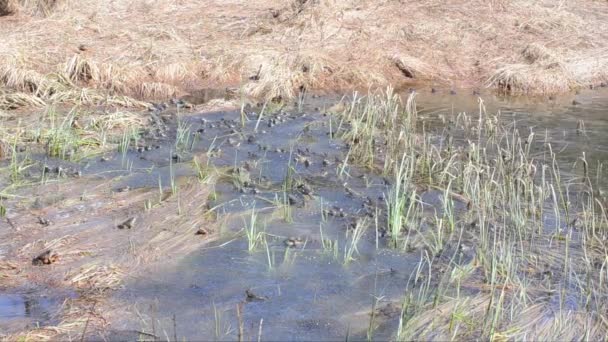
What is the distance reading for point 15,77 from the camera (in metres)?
11.4

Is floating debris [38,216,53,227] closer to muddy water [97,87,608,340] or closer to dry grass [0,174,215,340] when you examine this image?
dry grass [0,174,215,340]

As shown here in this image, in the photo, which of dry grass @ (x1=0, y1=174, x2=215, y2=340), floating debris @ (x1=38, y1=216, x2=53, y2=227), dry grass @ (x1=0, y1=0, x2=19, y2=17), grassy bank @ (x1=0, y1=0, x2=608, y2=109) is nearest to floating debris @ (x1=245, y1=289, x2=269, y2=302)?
→ dry grass @ (x1=0, y1=174, x2=215, y2=340)

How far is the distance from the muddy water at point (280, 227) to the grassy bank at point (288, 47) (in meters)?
1.61

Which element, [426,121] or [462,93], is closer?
[426,121]

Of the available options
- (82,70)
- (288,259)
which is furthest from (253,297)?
(82,70)

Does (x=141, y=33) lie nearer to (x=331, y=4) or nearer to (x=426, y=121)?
(x=331, y=4)

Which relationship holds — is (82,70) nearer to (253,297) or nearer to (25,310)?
(25,310)

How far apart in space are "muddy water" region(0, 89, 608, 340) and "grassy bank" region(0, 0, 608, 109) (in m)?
1.61

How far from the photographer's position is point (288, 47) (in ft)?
44.5

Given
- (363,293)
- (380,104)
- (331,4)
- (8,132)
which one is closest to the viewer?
(363,293)

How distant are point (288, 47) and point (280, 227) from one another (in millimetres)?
7184

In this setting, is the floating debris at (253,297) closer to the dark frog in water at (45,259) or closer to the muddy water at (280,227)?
the muddy water at (280,227)

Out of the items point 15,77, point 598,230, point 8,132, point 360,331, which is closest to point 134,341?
point 360,331

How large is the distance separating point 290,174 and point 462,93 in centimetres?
551
